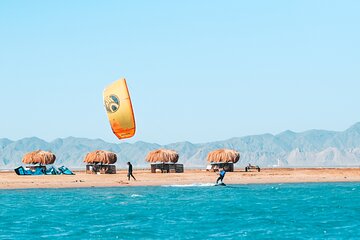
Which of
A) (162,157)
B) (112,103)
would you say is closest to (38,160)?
(162,157)

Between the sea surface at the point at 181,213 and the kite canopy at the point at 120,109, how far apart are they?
16.1 ft

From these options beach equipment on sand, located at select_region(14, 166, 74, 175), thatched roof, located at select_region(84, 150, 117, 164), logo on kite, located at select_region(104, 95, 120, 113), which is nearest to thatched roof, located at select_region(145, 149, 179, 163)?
thatched roof, located at select_region(84, 150, 117, 164)

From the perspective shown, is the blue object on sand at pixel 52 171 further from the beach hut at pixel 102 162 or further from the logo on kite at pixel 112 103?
the logo on kite at pixel 112 103

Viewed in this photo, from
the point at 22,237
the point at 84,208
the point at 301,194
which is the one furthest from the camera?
the point at 301,194

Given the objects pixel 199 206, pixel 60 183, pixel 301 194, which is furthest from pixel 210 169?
pixel 199 206

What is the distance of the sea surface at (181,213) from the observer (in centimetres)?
2478

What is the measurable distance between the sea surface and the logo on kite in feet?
19.7

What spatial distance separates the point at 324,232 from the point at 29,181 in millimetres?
30238

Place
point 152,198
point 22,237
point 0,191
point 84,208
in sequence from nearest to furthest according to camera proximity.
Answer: point 22,237, point 84,208, point 152,198, point 0,191

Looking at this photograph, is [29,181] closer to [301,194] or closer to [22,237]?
[301,194]

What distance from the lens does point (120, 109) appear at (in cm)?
4947

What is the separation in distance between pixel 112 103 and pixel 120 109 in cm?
71

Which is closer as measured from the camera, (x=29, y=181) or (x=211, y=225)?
(x=211, y=225)

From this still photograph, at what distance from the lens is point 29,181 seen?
2008 inches
